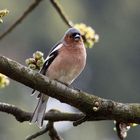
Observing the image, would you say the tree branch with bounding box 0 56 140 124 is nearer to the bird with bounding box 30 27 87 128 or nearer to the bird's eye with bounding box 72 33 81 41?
the bird with bounding box 30 27 87 128

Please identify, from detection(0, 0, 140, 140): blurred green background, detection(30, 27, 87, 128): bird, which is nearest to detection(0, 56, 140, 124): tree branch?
detection(30, 27, 87, 128): bird

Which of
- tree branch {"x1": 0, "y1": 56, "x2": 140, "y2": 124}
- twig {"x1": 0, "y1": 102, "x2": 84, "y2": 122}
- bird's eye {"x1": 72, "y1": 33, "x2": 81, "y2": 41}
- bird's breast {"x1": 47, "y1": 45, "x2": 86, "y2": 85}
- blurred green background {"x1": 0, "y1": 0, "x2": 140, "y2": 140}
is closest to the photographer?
tree branch {"x1": 0, "y1": 56, "x2": 140, "y2": 124}

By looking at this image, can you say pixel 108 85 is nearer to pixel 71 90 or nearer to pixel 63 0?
pixel 63 0

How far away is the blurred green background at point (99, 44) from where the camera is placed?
2502 centimetres

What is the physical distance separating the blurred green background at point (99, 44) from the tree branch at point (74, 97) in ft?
63.1

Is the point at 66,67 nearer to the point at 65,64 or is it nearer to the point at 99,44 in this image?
the point at 65,64

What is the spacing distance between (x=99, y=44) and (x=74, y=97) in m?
23.6

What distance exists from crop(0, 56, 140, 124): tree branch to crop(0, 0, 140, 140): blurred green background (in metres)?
19.2

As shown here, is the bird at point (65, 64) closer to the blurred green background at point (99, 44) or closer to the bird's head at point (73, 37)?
the bird's head at point (73, 37)

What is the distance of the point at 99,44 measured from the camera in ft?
92.6

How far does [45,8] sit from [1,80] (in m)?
24.0

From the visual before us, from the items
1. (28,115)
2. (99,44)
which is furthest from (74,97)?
(99,44)

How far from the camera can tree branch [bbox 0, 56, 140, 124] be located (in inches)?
175

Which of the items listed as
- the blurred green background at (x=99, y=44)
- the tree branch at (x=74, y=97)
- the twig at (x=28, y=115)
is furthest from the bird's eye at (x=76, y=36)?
the blurred green background at (x=99, y=44)
